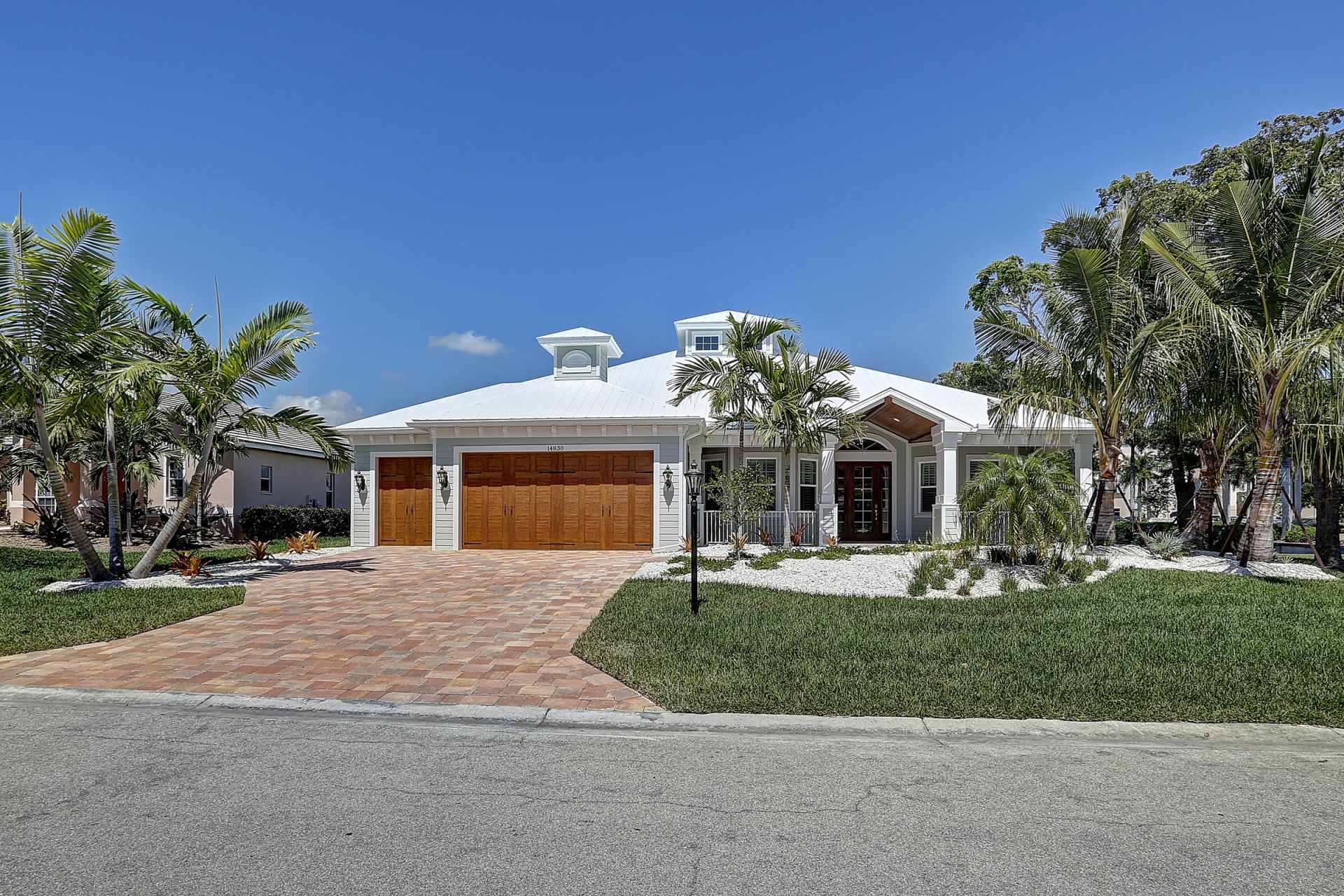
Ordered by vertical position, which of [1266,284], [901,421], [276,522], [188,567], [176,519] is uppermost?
[1266,284]

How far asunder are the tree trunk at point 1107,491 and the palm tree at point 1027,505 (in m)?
2.65

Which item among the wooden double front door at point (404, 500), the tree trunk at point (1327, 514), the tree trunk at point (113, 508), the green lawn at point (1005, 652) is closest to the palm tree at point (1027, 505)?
the green lawn at point (1005, 652)

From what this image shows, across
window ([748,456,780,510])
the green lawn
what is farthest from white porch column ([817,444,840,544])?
the green lawn

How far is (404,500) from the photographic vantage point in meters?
18.0

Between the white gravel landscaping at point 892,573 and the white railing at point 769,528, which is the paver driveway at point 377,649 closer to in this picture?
the white gravel landscaping at point 892,573

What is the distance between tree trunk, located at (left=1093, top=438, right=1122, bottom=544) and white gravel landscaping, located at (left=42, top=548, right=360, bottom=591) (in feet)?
50.0

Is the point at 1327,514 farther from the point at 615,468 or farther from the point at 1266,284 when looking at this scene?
the point at 615,468

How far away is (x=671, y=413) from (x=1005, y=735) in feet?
39.0

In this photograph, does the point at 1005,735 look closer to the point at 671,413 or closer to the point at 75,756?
the point at 75,756

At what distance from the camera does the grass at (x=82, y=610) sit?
7668 mm

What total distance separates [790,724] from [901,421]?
43.1 feet

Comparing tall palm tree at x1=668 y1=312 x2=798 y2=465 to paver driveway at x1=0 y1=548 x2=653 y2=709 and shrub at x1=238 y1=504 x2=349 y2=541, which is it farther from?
shrub at x1=238 y1=504 x2=349 y2=541

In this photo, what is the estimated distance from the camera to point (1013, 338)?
1416 cm

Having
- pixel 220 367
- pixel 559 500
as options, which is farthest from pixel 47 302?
pixel 559 500
